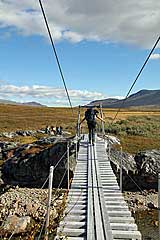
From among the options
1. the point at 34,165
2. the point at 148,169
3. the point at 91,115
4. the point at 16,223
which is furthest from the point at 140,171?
the point at 16,223


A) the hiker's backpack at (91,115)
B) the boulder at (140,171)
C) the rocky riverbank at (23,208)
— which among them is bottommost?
the rocky riverbank at (23,208)

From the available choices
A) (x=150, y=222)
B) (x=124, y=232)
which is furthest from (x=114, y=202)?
(x=150, y=222)

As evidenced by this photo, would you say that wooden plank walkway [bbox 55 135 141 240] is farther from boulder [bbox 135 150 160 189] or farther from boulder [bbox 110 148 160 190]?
boulder [bbox 135 150 160 189]

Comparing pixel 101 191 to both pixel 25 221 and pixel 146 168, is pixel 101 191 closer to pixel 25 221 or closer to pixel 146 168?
pixel 25 221

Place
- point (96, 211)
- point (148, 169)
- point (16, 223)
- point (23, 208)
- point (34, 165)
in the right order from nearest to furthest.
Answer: point (96, 211), point (16, 223), point (23, 208), point (148, 169), point (34, 165)

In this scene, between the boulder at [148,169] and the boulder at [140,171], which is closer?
the boulder at [140,171]

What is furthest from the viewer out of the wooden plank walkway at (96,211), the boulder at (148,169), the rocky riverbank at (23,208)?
the boulder at (148,169)

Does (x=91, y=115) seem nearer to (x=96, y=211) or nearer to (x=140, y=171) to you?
(x=140, y=171)

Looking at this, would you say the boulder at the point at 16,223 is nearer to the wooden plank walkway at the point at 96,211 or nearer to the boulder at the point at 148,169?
the wooden plank walkway at the point at 96,211

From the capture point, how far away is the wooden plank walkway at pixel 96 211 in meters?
6.65

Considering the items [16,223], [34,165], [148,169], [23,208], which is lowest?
[23,208]

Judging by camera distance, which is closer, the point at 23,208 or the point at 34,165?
the point at 23,208

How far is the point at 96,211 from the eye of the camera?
7922 millimetres

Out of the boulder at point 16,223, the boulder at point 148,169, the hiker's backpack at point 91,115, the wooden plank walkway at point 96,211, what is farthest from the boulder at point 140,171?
the wooden plank walkway at point 96,211
